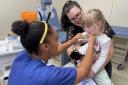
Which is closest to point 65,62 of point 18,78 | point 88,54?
point 88,54

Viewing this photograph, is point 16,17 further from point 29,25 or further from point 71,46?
point 29,25

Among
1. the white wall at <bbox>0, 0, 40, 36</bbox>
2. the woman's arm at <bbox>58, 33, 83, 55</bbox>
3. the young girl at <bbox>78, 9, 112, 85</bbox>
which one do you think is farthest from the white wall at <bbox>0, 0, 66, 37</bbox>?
the young girl at <bbox>78, 9, 112, 85</bbox>

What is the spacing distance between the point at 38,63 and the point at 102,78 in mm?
723

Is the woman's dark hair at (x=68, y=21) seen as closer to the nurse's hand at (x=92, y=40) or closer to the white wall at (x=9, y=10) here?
the nurse's hand at (x=92, y=40)

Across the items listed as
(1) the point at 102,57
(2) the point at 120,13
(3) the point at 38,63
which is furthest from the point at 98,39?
(2) the point at 120,13

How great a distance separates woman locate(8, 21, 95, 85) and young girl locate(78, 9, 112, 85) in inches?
14.8

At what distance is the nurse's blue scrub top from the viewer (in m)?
0.95

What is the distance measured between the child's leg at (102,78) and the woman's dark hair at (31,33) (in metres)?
0.71

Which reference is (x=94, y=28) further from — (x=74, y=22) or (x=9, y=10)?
(x=9, y=10)

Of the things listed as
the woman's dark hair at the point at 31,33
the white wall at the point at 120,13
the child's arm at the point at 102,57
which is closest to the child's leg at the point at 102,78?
the child's arm at the point at 102,57

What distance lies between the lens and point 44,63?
104 centimetres

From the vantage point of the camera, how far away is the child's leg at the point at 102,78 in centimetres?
153

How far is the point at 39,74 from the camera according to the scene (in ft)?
3.13

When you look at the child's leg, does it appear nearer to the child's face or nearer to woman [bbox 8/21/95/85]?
the child's face
